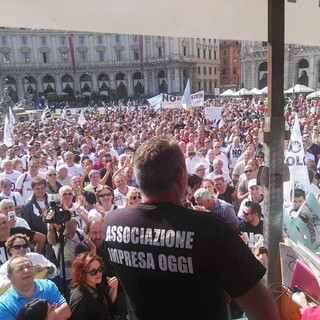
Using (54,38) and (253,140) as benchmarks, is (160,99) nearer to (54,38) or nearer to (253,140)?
(253,140)

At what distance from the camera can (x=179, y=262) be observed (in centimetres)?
138

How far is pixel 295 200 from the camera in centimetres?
483

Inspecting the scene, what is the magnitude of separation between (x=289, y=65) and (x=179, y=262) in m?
60.1

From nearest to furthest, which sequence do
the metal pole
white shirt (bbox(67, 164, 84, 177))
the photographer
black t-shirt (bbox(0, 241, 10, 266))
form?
the metal pole, black t-shirt (bbox(0, 241, 10, 266)), the photographer, white shirt (bbox(67, 164, 84, 177))

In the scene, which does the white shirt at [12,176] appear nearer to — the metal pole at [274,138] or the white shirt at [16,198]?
the white shirt at [16,198]

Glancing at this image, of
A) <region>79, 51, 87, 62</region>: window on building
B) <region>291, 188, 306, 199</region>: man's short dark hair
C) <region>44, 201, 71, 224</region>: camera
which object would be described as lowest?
<region>291, 188, 306, 199</region>: man's short dark hair

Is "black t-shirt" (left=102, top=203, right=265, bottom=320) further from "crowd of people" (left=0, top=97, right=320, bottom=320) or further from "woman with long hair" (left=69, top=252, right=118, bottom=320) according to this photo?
"woman with long hair" (left=69, top=252, right=118, bottom=320)

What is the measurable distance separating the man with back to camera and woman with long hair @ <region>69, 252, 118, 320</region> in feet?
6.28

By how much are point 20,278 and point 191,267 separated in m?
2.42

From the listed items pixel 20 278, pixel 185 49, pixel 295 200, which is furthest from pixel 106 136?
pixel 185 49

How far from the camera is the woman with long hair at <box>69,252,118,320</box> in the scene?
10.8 feet

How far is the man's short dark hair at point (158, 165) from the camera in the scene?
4.91 feet

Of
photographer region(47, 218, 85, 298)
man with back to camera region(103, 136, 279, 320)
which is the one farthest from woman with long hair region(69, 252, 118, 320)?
man with back to camera region(103, 136, 279, 320)

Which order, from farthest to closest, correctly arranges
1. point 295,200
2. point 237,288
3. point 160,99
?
1. point 160,99
2. point 295,200
3. point 237,288
